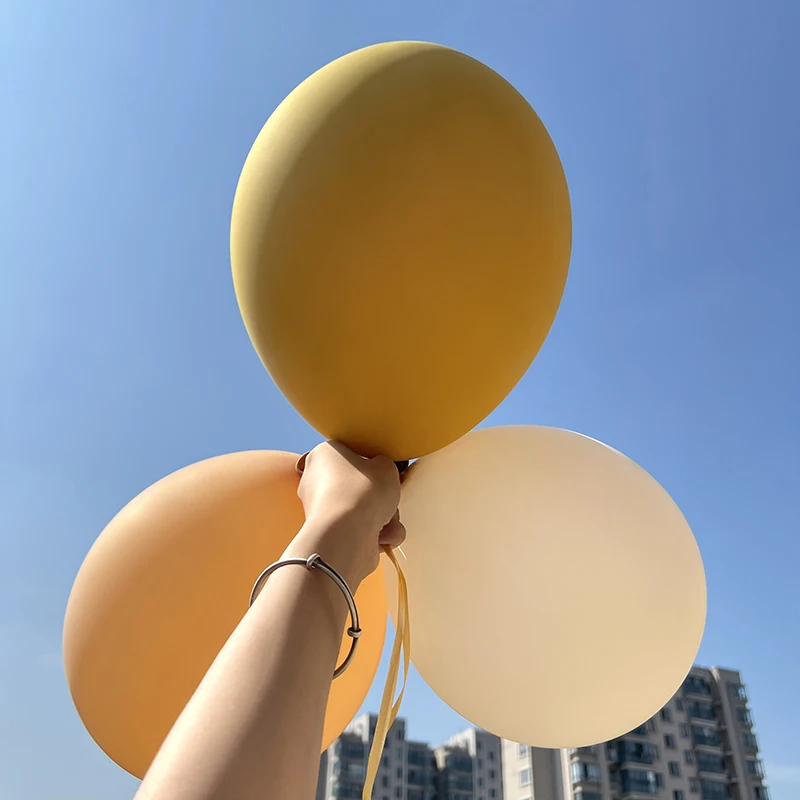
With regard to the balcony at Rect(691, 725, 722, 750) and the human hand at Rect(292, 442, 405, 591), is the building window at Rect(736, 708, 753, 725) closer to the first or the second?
the balcony at Rect(691, 725, 722, 750)

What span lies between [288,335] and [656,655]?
1.15 metres

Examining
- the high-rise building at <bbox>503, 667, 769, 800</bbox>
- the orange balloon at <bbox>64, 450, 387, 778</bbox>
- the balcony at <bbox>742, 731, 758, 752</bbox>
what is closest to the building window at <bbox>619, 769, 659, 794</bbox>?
the high-rise building at <bbox>503, 667, 769, 800</bbox>

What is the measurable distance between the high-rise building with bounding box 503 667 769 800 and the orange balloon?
30.0m

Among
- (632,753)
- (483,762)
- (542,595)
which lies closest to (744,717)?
(632,753)

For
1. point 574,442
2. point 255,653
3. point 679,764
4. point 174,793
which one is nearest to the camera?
→ point 174,793

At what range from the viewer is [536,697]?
59.9 inches

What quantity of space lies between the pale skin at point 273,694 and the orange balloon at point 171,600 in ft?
1.57

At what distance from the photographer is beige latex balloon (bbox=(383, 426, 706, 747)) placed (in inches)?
59.4

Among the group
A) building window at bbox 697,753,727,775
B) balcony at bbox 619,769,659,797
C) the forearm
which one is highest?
building window at bbox 697,753,727,775

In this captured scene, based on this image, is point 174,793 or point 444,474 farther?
point 444,474

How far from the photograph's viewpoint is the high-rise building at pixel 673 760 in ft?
89.7

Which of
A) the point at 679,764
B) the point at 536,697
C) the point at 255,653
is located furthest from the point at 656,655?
the point at 679,764

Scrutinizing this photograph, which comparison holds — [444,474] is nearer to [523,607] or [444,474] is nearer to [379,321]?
[523,607]

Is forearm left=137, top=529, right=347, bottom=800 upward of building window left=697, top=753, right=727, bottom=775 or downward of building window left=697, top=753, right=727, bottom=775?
downward
